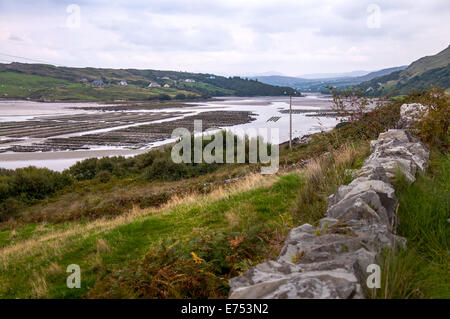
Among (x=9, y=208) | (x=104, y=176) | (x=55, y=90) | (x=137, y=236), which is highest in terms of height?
(x=55, y=90)

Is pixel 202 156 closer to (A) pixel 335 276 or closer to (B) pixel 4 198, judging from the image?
(B) pixel 4 198

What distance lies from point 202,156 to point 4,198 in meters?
15.4

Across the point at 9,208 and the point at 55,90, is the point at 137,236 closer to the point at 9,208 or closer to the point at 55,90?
the point at 9,208

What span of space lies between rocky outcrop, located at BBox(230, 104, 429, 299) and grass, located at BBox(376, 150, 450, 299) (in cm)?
18

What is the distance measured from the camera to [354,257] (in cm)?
261

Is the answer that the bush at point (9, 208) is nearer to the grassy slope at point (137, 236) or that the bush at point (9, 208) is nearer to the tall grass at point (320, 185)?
the grassy slope at point (137, 236)

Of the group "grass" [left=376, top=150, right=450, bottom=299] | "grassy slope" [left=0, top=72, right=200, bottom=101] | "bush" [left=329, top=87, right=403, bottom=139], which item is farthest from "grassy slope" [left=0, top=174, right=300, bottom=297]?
"grassy slope" [left=0, top=72, right=200, bottom=101]

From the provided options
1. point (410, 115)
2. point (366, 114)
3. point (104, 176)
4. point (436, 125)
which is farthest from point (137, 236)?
point (104, 176)

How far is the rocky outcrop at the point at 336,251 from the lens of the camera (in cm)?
226

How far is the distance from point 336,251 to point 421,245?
139 cm

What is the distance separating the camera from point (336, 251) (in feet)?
9.39

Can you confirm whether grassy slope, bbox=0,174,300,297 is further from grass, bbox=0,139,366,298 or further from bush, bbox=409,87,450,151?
bush, bbox=409,87,450,151
